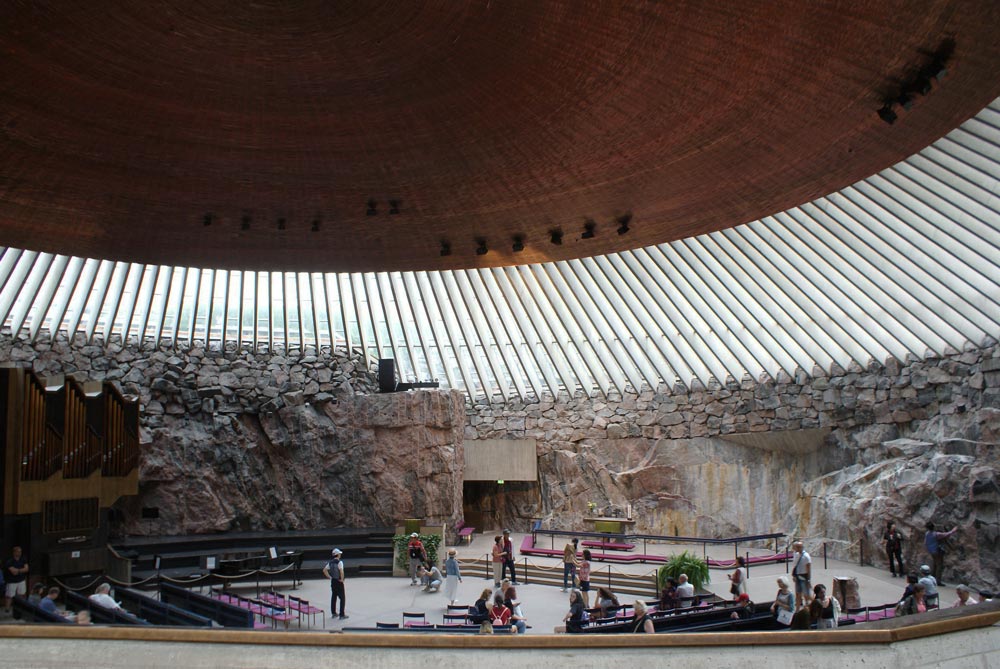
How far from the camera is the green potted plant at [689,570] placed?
12920 mm

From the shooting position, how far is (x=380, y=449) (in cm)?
2009

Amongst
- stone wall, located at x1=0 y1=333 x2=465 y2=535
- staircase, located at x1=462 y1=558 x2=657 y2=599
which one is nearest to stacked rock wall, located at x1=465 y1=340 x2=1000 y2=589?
stone wall, located at x1=0 y1=333 x2=465 y2=535

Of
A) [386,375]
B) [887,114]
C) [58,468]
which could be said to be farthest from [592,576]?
[887,114]

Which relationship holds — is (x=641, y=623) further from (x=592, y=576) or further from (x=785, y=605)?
(x=592, y=576)

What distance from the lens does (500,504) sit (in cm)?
2317

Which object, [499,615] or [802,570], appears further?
[802,570]

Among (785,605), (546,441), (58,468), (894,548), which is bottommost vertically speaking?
(894,548)

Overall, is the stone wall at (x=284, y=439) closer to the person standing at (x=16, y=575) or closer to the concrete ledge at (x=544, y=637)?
the person standing at (x=16, y=575)

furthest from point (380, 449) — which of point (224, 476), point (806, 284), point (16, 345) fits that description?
point (806, 284)

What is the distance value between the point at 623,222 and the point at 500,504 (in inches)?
566

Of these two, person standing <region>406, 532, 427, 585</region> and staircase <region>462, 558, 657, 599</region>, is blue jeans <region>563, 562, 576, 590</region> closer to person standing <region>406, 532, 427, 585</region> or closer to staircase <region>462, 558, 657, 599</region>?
staircase <region>462, 558, 657, 599</region>

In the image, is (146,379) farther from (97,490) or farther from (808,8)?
(808,8)

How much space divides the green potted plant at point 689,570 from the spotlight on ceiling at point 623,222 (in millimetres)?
5785

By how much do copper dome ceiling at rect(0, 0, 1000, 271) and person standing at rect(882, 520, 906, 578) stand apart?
7819 millimetres
